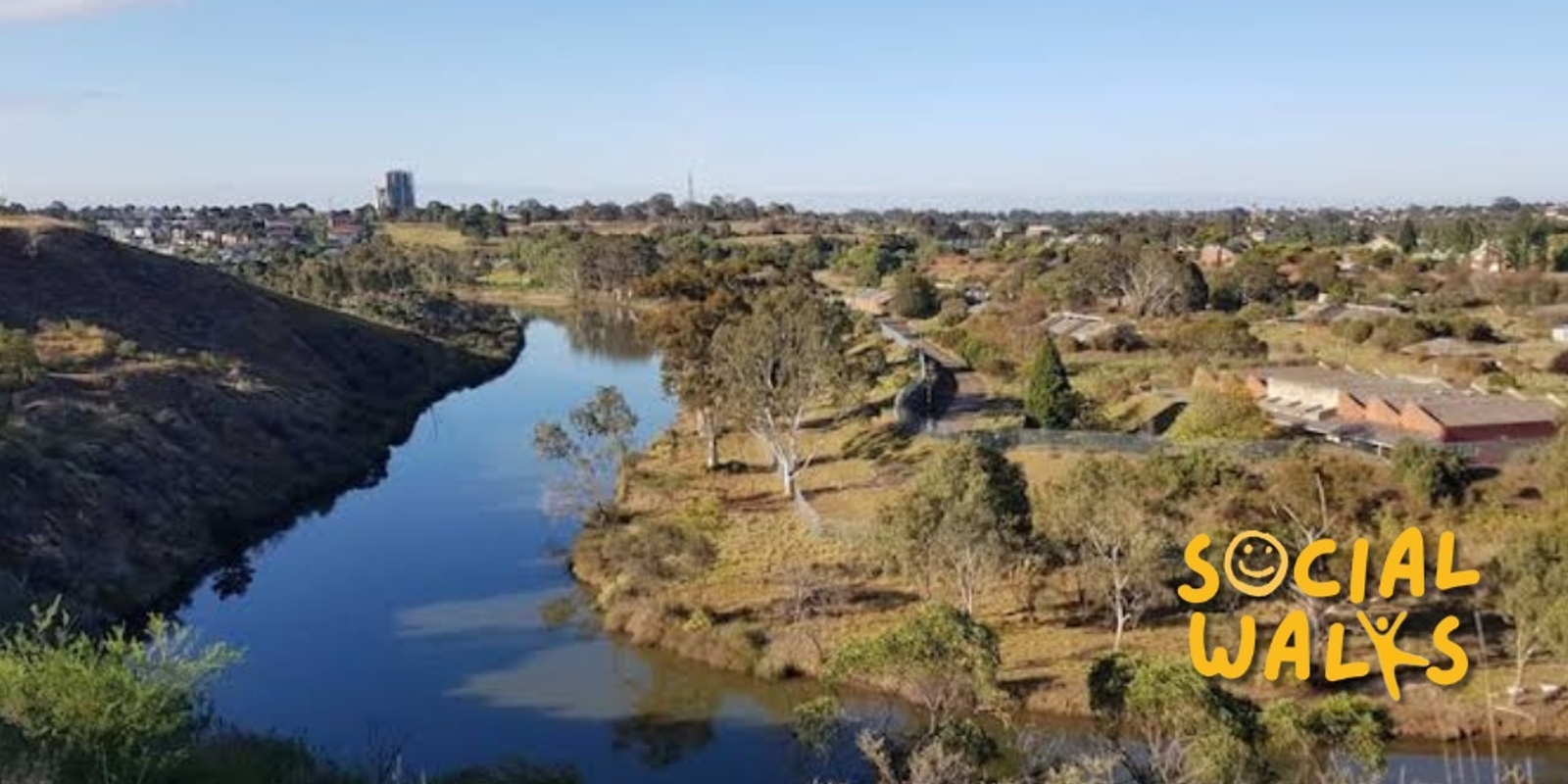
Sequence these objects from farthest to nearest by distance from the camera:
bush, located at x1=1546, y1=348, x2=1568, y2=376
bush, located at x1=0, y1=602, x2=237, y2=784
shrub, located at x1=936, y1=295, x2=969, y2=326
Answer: shrub, located at x1=936, y1=295, x2=969, y2=326 < bush, located at x1=1546, y1=348, x2=1568, y2=376 < bush, located at x1=0, y1=602, x2=237, y2=784

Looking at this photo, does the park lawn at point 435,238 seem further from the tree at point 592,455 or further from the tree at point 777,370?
the tree at point 777,370

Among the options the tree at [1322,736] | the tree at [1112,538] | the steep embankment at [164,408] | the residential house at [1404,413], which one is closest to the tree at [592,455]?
the steep embankment at [164,408]

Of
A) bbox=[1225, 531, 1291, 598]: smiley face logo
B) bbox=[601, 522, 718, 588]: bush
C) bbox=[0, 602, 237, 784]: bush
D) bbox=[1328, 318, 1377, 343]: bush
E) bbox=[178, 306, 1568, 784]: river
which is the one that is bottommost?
bbox=[178, 306, 1568, 784]: river

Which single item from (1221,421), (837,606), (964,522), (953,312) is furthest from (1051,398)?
(953,312)

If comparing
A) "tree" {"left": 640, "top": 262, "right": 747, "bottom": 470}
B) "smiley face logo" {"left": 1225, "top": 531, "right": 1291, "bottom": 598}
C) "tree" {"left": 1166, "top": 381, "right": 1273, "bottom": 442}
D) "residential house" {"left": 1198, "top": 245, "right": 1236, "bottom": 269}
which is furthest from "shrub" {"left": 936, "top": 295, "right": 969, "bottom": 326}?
"smiley face logo" {"left": 1225, "top": 531, "right": 1291, "bottom": 598}

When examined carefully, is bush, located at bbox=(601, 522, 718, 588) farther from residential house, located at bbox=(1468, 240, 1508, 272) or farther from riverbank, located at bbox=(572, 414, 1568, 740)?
residential house, located at bbox=(1468, 240, 1508, 272)

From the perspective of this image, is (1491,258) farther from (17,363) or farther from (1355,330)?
(17,363)
